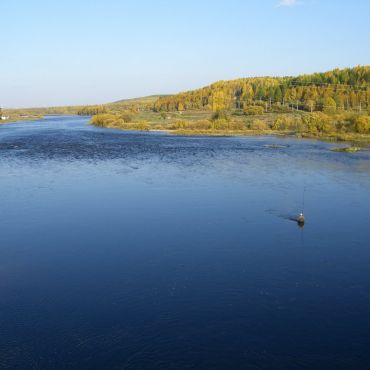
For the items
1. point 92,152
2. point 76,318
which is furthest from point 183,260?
point 92,152

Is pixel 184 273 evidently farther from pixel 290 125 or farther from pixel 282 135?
pixel 290 125

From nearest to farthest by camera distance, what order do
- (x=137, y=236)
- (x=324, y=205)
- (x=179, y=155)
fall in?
(x=137, y=236) → (x=324, y=205) → (x=179, y=155)

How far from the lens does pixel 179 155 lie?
41219mm

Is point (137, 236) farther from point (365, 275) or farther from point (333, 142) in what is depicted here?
point (333, 142)

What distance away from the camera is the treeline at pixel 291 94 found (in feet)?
288

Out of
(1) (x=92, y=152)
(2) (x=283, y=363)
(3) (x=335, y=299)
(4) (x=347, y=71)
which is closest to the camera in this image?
(2) (x=283, y=363)

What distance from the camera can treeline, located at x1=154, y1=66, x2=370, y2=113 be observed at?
3452 inches

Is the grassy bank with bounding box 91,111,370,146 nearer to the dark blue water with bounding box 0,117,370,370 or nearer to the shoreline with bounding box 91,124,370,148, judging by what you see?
the shoreline with bounding box 91,124,370,148

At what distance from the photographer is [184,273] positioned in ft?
47.6

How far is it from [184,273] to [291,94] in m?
94.8

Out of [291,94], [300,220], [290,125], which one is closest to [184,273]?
[300,220]

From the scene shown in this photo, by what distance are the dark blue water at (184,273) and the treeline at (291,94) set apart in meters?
55.9

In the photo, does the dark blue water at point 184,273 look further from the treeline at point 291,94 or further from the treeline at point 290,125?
the treeline at point 291,94

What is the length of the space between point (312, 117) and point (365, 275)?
5008 centimetres
